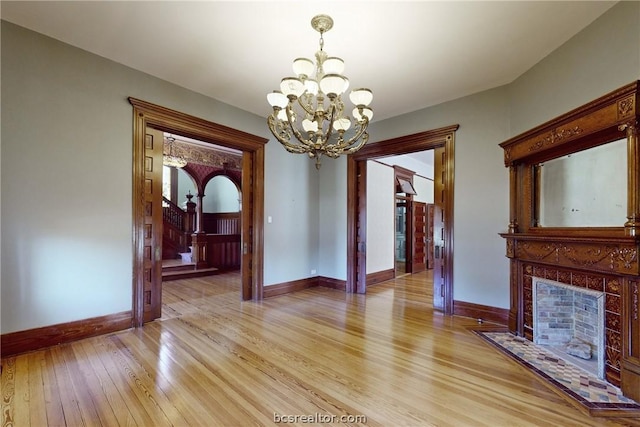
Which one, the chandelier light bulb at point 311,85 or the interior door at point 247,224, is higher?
the chandelier light bulb at point 311,85

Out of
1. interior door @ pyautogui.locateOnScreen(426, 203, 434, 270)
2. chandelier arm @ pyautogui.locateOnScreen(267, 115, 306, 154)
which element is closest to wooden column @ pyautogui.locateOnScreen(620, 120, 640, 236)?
chandelier arm @ pyautogui.locateOnScreen(267, 115, 306, 154)

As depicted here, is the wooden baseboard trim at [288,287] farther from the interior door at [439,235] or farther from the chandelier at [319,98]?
the chandelier at [319,98]

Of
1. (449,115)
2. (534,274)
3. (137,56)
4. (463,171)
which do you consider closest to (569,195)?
(534,274)

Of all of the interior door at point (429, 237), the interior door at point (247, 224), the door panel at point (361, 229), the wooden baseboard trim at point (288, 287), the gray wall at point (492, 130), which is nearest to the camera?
the gray wall at point (492, 130)

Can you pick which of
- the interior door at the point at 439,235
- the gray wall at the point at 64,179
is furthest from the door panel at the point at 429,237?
the gray wall at the point at 64,179

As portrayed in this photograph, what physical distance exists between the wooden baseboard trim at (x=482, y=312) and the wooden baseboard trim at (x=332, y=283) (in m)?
2.00

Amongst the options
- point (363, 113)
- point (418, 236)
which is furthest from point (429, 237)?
point (363, 113)

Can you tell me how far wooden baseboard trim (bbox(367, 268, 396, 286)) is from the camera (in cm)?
596

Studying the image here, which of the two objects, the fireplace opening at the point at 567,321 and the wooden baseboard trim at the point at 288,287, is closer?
the fireplace opening at the point at 567,321

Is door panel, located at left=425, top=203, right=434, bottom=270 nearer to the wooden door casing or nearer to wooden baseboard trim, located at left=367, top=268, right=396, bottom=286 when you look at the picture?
the wooden door casing

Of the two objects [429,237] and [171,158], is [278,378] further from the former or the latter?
[429,237]

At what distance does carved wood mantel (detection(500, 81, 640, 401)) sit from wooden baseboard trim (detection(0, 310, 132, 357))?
457 cm

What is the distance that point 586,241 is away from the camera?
2.43 meters

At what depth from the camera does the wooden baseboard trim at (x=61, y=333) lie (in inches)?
104
